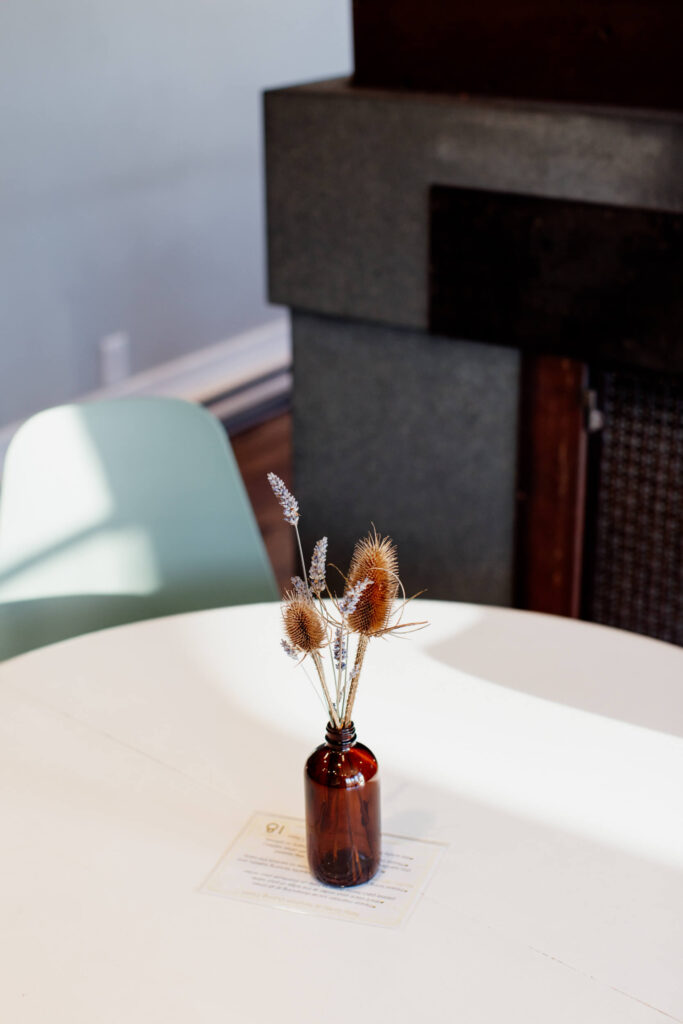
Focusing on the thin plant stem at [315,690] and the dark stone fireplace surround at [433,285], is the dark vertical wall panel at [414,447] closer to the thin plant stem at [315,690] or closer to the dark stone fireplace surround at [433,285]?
the dark stone fireplace surround at [433,285]

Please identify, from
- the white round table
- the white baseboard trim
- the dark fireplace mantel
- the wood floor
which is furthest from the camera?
the white baseboard trim

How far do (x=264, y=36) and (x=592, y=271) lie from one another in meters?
2.38

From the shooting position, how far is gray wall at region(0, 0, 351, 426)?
3.38 metres

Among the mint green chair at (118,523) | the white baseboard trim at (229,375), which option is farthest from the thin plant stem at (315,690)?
the white baseboard trim at (229,375)

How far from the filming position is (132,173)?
146 inches

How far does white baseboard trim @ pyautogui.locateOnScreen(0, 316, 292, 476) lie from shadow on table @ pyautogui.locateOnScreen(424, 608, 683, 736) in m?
2.46

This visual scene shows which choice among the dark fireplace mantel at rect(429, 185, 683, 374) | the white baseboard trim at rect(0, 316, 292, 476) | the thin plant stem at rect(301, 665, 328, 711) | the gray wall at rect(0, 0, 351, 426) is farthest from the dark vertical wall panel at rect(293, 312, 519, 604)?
the white baseboard trim at rect(0, 316, 292, 476)

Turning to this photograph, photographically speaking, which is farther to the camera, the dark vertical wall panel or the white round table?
the dark vertical wall panel

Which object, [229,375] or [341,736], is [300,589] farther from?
[229,375]

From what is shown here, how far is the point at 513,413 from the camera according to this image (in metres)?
2.33

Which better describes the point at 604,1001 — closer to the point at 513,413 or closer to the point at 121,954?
the point at 121,954

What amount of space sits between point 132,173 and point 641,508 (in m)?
2.07

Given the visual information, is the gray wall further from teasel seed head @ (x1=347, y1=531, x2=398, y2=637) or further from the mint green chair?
teasel seed head @ (x1=347, y1=531, x2=398, y2=637)

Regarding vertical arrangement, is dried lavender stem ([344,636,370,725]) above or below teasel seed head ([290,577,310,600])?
below
